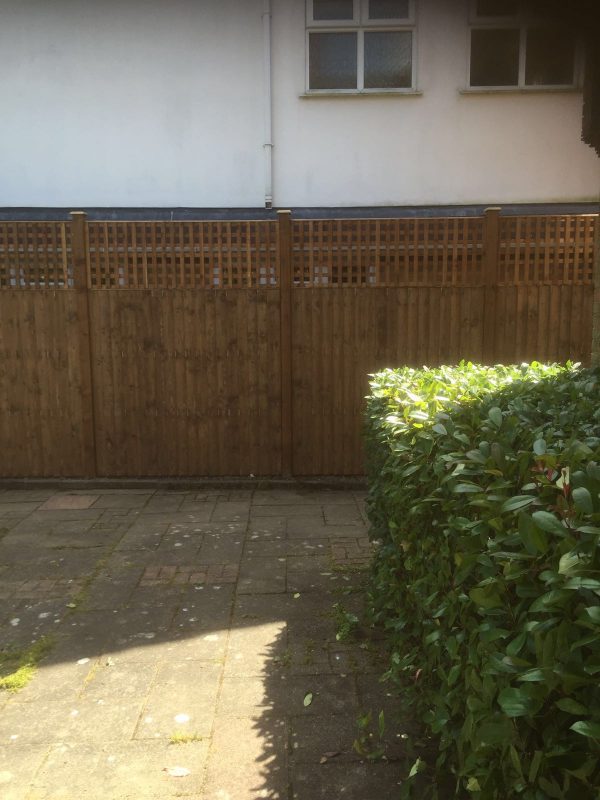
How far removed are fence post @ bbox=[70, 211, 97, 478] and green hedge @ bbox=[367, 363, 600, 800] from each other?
14.3 feet

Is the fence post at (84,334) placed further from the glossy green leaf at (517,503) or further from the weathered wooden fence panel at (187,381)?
the glossy green leaf at (517,503)

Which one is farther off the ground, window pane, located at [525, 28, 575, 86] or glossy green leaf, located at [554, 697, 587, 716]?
window pane, located at [525, 28, 575, 86]

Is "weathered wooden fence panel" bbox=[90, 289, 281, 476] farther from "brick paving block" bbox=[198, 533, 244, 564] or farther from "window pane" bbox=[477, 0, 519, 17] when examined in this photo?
"window pane" bbox=[477, 0, 519, 17]

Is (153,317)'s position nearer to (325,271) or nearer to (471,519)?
(325,271)

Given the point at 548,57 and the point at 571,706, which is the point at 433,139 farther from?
the point at 571,706

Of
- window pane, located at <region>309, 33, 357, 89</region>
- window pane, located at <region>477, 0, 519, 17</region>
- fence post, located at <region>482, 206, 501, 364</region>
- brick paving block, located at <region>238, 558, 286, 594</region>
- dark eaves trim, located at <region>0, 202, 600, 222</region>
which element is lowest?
brick paving block, located at <region>238, 558, 286, 594</region>

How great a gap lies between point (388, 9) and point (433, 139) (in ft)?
6.20

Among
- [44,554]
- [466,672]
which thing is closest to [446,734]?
[466,672]

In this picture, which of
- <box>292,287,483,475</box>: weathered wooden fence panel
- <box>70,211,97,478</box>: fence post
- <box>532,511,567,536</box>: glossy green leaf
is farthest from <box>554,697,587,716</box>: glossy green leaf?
<box>70,211,97,478</box>: fence post

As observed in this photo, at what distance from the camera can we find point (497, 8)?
9.01 m

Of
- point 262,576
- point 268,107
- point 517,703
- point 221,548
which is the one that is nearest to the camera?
point 517,703

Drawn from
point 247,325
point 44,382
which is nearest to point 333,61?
point 247,325

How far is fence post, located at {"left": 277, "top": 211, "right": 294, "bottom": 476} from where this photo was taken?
6.17m

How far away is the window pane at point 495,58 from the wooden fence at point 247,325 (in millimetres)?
4093
